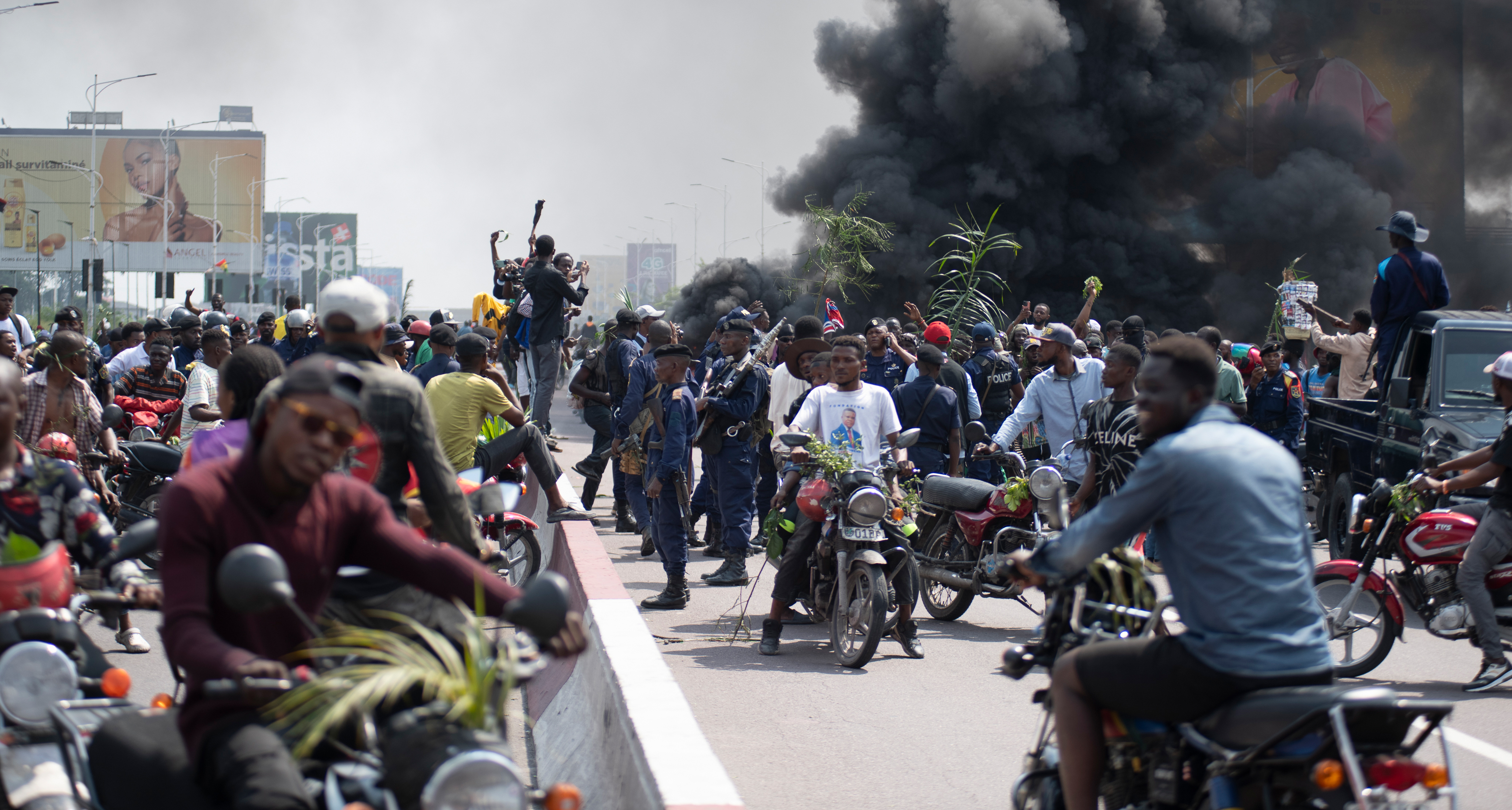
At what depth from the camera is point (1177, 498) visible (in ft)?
11.6

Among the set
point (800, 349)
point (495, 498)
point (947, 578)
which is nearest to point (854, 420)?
point (947, 578)

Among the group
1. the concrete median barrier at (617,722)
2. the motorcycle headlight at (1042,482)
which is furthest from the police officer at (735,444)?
the motorcycle headlight at (1042,482)

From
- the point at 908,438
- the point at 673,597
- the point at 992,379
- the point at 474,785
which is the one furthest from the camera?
the point at 992,379

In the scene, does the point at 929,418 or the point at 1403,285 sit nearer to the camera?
the point at 929,418

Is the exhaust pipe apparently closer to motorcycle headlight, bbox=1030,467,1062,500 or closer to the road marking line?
motorcycle headlight, bbox=1030,467,1062,500

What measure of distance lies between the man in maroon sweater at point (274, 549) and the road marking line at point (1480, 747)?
4.59 metres

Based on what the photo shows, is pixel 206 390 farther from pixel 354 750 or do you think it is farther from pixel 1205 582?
pixel 1205 582

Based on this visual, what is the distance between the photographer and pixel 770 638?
8.12 m

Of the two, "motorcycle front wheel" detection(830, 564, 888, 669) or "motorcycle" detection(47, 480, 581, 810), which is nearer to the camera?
"motorcycle" detection(47, 480, 581, 810)

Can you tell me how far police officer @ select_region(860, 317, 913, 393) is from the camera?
12750 millimetres

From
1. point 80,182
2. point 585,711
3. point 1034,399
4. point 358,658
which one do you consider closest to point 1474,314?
point 1034,399

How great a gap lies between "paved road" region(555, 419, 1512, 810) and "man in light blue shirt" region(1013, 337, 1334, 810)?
177cm

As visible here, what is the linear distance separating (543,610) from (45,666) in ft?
4.91

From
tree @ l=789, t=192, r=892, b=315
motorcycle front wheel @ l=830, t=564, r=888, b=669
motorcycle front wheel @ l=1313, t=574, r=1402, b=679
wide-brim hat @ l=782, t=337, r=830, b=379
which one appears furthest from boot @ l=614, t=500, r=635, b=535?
motorcycle front wheel @ l=1313, t=574, r=1402, b=679
